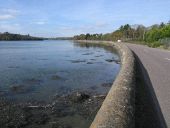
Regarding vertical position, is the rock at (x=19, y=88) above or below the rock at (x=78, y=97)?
below

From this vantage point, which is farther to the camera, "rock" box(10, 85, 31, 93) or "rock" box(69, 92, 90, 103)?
"rock" box(10, 85, 31, 93)

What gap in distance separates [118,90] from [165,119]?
208 cm

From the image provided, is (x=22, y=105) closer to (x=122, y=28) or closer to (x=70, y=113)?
(x=70, y=113)

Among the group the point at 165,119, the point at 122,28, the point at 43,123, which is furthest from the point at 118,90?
the point at 122,28

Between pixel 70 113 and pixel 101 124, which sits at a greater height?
pixel 101 124

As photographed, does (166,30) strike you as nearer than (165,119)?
No

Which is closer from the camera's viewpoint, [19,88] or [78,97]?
[78,97]

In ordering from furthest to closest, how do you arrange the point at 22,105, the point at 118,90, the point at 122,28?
the point at 122,28 < the point at 22,105 < the point at 118,90

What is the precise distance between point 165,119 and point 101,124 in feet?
10.4

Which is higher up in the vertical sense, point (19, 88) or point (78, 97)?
point (78, 97)

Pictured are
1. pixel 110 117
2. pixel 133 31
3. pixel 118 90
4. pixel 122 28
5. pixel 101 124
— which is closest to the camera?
pixel 101 124

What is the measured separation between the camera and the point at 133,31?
155 meters

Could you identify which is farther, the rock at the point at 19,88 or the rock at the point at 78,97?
the rock at the point at 19,88

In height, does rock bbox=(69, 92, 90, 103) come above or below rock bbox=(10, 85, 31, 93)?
above
